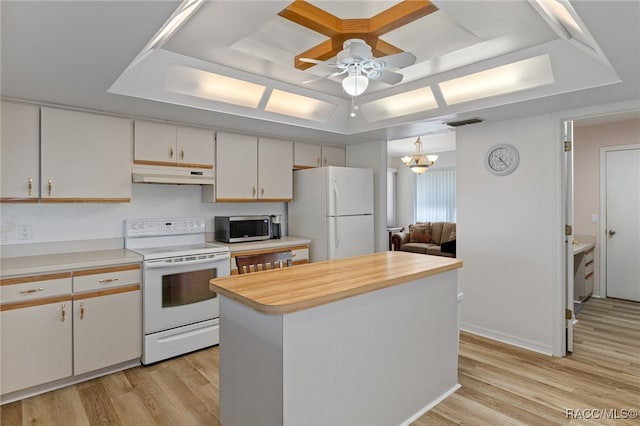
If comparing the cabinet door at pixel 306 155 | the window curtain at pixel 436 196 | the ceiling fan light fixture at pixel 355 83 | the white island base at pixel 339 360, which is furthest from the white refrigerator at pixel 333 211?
the window curtain at pixel 436 196

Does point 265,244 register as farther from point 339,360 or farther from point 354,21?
point 354,21

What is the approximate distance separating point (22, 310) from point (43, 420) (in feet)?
2.44

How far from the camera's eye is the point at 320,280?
6.67ft

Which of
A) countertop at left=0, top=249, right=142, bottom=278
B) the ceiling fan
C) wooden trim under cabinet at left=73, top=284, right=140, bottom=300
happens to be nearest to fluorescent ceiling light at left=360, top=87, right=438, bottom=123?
the ceiling fan

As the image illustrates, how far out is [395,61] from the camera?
222 cm

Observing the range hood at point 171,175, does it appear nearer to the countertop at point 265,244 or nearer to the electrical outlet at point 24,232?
the countertop at point 265,244

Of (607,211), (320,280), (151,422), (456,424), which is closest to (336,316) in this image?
(320,280)

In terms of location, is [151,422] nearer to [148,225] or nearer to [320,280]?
[320,280]

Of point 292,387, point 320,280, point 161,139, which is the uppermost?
point 161,139

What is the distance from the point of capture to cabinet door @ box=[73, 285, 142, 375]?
2.72 m

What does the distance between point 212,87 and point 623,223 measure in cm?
543

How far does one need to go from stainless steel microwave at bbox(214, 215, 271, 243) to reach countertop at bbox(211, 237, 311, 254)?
0.08 meters

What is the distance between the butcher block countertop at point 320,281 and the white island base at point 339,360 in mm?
68

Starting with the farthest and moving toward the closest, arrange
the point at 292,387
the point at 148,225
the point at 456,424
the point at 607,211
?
the point at 607,211, the point at 148,225, the point at 456,424, the point at 292,387
